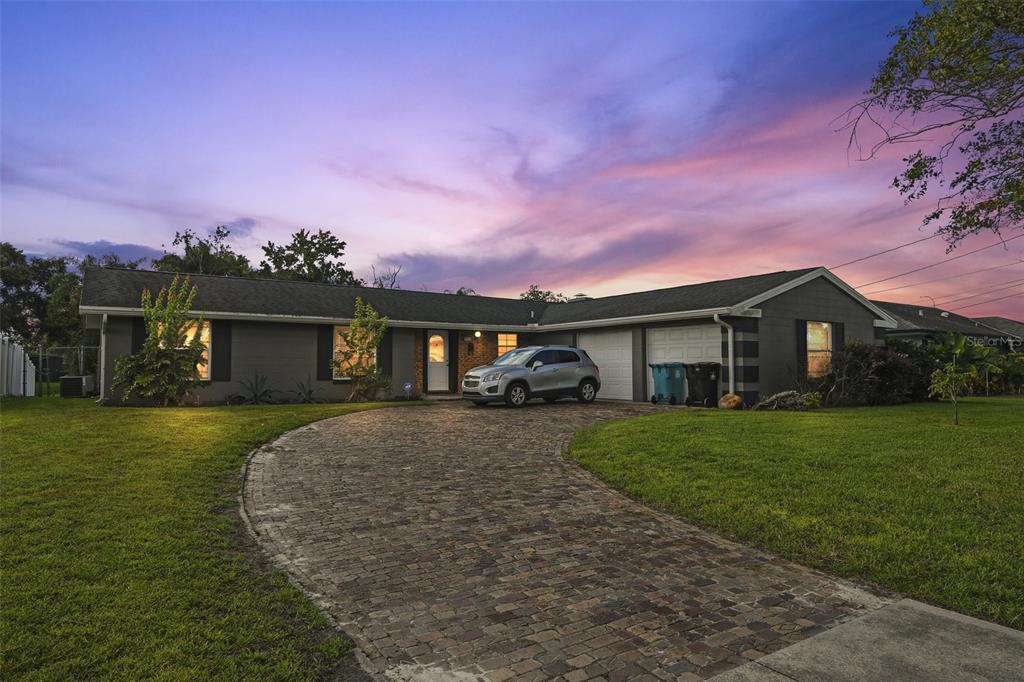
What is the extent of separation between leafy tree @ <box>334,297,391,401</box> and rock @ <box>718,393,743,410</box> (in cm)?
1007

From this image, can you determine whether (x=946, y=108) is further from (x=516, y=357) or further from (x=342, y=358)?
A: (x=342, y=358)

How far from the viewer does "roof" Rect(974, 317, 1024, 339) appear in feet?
117

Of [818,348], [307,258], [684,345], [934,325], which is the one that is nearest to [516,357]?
[684,345]

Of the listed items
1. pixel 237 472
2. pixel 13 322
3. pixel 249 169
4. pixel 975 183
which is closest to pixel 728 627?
pixel 237 472

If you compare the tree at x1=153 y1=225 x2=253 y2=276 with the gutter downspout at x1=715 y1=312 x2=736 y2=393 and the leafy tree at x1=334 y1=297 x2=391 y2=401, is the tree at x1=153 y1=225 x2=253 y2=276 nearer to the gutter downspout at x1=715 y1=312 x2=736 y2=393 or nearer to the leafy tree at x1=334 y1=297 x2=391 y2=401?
the leafy tree at x1=334 y1=297 x2=391 y2=401

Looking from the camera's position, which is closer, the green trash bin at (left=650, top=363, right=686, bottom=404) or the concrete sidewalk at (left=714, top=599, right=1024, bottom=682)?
the concrete sidewalk at (left=714, top=599, right=1024, bottom=682)

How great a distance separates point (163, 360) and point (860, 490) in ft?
50.4

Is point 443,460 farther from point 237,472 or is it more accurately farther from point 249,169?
point 249,169

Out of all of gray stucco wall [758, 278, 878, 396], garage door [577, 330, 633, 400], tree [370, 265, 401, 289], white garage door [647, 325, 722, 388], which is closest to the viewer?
gray stucco wall [758, 278, 878, 396]

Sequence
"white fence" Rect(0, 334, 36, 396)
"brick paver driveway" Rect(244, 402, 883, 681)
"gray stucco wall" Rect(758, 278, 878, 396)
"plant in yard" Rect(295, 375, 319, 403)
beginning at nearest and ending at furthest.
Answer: "brick paver driveway" Rect(244, 402, 883, 681) → "gray stucco wall" Rect(758, 278, 878, 396) → "plant in yard" Rect(295, 375, 319, 403) → "white fence" Rect(0, 334, 36, 396)

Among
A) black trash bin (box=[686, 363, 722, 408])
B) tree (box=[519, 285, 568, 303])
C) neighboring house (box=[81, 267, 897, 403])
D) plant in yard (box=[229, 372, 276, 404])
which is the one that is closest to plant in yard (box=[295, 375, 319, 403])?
neighboring house (box=[81, 267, 897, 403])

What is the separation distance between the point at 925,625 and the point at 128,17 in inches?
531

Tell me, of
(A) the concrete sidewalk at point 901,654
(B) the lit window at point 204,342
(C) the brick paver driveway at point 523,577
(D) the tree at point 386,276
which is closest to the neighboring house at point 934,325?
(C) the brick paver driveway at point 523,577

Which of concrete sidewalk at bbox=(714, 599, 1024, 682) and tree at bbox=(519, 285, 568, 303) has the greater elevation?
tree at bbox=(519, 285, 568, 303)
